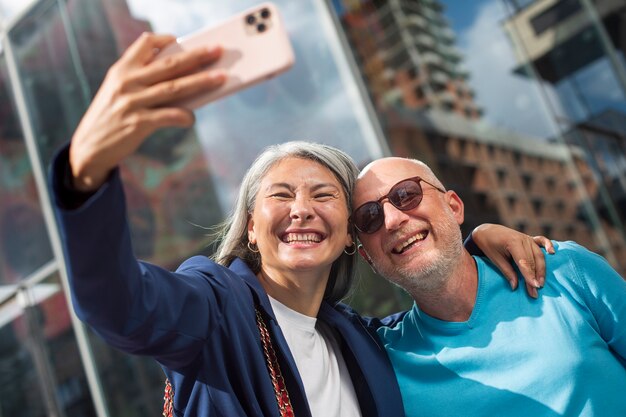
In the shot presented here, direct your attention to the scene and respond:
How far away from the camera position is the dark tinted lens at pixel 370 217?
2391mm

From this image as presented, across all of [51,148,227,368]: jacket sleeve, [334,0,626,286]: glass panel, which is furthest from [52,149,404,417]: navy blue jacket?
[334,0,626,286]: glass panel

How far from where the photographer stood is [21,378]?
802 centimetres

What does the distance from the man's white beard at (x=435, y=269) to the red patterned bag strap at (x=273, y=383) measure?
2.24 feet

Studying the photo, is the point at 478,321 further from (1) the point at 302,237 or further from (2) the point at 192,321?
(2) the point at 192,321

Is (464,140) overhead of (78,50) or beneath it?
beneath

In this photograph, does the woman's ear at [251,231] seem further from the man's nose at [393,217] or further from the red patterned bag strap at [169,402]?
the red patterned bag strap at [169,402]

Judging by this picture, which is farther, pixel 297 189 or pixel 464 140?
pixel 464 140

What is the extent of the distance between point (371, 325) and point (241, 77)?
1.68 meters

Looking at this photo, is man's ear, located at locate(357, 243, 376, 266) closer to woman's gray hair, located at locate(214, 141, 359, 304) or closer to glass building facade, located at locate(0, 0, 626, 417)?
woman's gray hair, located at locate(214, 141, 359, 304)

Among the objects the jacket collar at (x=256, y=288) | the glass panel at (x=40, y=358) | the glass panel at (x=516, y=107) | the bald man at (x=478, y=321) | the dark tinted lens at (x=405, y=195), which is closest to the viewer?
the jacket collar at (x=256, y=288)

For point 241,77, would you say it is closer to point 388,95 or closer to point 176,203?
point 388,95

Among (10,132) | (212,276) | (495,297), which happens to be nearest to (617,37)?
(495,297)

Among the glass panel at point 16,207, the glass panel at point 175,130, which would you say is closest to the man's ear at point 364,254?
the glass panel at point 175,130

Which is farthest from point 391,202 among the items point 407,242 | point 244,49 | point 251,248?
point 244,49
